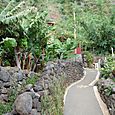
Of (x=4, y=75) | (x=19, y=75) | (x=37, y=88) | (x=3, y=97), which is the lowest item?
(x=3, y=97)

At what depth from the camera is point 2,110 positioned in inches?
356

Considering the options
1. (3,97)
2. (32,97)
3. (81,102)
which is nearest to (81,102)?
(81,102)

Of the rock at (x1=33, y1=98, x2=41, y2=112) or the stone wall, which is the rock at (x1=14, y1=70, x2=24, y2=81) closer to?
the stone wall

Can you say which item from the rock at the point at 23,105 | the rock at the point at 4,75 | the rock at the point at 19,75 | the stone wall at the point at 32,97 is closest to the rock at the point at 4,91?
the rock at the point at 4,75

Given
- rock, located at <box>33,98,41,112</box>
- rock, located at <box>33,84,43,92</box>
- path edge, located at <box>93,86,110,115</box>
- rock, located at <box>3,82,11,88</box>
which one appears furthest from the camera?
path edge, located at <box>93,86,110,115</box>

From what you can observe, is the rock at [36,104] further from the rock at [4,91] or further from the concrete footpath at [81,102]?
the concrete footpath at [81,102]

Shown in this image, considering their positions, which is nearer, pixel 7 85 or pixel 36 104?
pixel 36 104

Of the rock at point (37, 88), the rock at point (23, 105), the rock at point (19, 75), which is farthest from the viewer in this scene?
the rock at point (19, 75)

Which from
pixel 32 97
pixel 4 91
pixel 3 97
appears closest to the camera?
pixel 32 97

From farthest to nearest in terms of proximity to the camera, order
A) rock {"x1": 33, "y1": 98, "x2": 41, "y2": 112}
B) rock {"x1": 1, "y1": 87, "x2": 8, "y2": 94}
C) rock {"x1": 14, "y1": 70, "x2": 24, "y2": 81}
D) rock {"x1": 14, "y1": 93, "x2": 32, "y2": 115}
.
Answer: rock {"x1": 14, "y1": 70, "x2": 24, "y2": 81} → rock {"x1": 1, "y1": 87, "x2": 8, "y2": 94} → rock {"x1": 33, "y1": 98, "x2": 41, "y2": 112} → rock {"x1": 14, "y1": 93, "x2": 32, "y2": 115}

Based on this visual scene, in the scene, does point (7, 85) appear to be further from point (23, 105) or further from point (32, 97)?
point (23, 105)

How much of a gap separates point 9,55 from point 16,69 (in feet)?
6.11

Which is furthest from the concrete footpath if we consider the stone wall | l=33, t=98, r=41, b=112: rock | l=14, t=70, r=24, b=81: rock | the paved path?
l=33, t=98, r=41, b=112: rock

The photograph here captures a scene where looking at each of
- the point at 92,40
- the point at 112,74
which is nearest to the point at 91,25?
the point at 92,40
